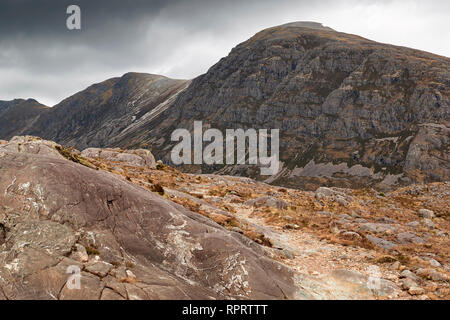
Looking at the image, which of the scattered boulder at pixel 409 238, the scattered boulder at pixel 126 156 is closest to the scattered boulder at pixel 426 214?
the scattered boulder at pixel 409 238

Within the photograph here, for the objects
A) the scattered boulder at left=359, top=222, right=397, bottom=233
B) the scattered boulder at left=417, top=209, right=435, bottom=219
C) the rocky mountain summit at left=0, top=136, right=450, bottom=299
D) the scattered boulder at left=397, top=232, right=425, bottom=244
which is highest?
the rocky mountain summit at left=0, top=136, right=450, bottom=299

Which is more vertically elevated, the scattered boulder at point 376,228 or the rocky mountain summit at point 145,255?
the rocky mountain summit at point 145,255

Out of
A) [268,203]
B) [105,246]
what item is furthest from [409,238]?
[105,246]

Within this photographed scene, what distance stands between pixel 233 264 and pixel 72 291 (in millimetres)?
6237

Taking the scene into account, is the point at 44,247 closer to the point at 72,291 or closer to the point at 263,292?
the point at 72,291

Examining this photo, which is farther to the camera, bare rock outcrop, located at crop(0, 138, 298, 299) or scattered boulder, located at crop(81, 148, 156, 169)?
scattered boulder, located at crop(81, 148, 156, 169)

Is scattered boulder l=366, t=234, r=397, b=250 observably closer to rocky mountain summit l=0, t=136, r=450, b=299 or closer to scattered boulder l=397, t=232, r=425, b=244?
rocky mountain summit l=0, t=136, r=450, b=299

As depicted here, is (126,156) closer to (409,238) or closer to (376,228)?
(376,228)

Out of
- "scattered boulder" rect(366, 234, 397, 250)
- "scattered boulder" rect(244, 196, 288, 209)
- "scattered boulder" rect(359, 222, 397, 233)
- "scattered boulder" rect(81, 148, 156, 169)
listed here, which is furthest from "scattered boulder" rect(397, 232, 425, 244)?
"scattered boulder" rect(81, 148, 156, 169)

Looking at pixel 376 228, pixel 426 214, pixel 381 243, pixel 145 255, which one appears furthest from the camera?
pixel 426 214

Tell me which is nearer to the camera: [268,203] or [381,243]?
[381,243]

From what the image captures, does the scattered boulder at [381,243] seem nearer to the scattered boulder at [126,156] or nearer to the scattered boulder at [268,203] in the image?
the scattered boulder at [268,203]

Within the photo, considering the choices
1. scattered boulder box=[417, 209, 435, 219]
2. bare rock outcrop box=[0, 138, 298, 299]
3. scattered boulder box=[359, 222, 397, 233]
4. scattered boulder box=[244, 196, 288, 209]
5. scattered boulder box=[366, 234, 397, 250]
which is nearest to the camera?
bare rock outcrop box=[0, 138, 298, 299]
